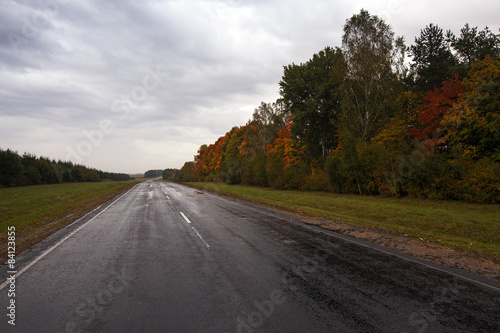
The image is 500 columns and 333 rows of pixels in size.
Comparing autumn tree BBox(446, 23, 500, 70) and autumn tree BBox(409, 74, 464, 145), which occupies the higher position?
autumn tree BBox(446, 23, 500, 70)

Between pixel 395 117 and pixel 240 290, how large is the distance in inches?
1009

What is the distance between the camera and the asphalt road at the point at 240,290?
3287mm

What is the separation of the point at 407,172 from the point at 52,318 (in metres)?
19.6

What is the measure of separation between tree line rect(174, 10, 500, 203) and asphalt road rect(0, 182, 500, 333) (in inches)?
511

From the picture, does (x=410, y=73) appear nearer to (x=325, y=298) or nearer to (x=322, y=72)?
(x=322, y=72)

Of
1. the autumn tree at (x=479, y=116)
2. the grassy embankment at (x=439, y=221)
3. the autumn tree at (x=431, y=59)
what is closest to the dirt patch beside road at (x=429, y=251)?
the grassy embankment at (x=439, y=221)

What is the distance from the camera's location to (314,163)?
34.1 m

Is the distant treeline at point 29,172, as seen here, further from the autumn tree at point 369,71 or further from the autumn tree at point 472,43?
the autumn tree at point 472,43

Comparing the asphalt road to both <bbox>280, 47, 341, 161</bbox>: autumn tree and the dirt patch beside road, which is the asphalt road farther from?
<bbox>280, 47, 341, 161</bbox>: autumn tree

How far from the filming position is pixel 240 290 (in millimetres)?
4207

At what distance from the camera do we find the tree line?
16.4 meters

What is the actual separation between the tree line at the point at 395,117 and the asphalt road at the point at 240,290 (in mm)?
12983

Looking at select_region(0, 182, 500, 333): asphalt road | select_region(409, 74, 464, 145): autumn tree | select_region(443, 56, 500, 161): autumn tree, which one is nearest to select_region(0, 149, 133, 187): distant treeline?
select_region(0, 182, 500, 333): asphalt road

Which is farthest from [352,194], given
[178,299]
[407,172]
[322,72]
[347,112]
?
[178,299]
